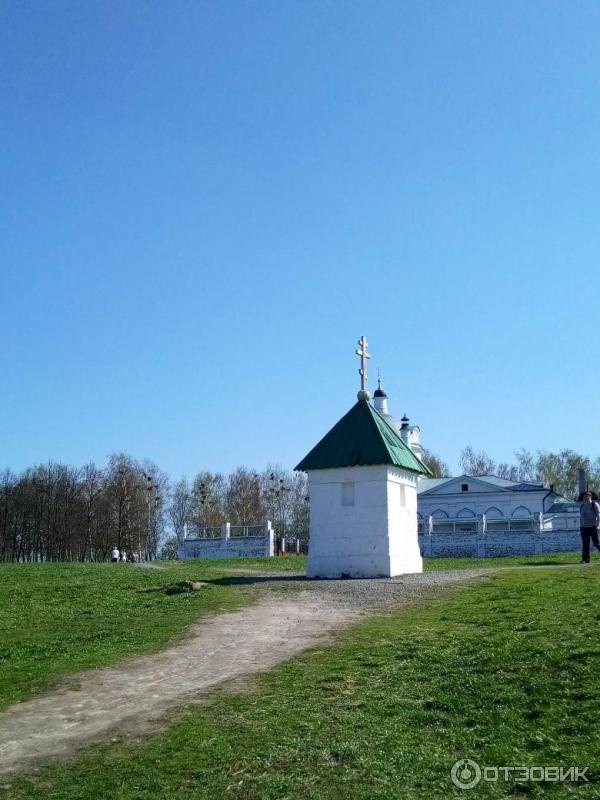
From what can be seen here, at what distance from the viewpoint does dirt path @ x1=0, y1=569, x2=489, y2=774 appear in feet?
24.2

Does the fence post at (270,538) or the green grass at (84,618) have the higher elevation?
the fence post at (270,538)

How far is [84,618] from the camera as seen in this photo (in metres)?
13.9

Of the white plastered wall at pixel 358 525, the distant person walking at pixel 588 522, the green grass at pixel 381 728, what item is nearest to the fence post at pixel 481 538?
the distant person walking at pixel 588 522

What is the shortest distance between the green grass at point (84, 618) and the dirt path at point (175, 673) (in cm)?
52

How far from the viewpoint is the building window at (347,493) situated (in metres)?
19.9

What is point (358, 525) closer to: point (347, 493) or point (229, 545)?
point (347, 493)

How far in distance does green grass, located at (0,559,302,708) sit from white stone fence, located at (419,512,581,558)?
651 inches

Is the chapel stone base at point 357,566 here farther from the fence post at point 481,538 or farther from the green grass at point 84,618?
the fence post at point 481,538

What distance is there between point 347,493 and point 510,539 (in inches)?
663

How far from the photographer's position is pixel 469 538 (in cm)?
3531

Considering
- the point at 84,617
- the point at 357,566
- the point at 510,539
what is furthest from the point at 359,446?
the point at 510,539

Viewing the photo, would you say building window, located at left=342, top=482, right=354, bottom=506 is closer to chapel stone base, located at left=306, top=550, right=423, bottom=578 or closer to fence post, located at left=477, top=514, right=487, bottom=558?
chapel stone base, located at left=306, top=550, right=423, bottom=578

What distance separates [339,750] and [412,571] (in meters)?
14.1

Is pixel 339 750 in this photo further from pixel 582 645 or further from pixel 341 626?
pixel 341 626
